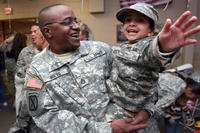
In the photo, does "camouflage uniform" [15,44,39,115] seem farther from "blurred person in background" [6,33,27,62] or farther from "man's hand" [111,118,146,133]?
"man's hand" [111,118,146,133]

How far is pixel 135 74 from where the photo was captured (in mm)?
1390

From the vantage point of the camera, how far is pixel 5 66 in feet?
20.5

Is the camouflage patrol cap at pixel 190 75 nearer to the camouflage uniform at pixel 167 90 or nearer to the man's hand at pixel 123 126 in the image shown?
the camouflage uniform at pixel 167 90

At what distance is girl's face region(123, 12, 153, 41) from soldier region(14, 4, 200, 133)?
0.22 m

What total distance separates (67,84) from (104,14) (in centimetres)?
514

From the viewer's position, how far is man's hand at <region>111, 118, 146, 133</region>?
4.88ft

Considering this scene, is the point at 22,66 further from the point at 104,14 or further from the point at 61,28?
the point at 104,14

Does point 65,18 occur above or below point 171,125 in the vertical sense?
above

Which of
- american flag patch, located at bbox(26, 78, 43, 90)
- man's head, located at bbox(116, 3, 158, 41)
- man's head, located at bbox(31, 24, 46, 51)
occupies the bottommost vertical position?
american flag patch, located at bbox(26, 78, 43, 90)

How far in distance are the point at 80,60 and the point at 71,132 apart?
41 centimetres

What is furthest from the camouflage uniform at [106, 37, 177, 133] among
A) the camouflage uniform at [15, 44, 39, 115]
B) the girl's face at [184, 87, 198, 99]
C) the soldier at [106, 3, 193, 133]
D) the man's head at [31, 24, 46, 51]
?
the camouflage uniform at [15, 44, 39, 115]

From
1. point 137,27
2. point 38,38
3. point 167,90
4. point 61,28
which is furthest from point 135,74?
point 38,38

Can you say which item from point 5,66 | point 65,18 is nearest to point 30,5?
point 5,66

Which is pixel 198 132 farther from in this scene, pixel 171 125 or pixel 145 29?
pixel 145 29
